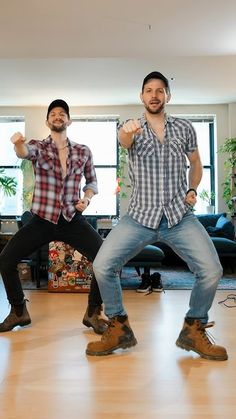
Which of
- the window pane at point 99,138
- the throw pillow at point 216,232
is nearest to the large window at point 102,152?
the window pane at point 99,138

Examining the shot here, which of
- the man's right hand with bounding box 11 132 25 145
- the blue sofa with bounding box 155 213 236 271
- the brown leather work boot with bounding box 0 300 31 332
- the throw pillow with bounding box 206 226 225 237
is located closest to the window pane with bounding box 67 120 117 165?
the blue sofa with bounding box 155 213 236 271

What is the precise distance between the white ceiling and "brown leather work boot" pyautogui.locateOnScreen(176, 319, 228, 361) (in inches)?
107

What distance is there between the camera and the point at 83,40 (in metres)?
4.59

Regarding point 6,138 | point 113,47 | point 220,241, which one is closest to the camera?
point 113,47

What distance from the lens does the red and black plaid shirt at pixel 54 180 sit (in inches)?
107

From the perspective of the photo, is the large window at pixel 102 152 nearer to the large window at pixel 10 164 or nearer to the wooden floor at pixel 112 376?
the large window at pixel 10 164

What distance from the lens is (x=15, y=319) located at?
2898 mm

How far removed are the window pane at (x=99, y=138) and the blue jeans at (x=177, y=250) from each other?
603cm

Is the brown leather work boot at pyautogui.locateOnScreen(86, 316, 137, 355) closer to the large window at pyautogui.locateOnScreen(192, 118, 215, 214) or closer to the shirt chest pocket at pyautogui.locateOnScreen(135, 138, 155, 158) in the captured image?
the shirt chest pocket at pyautogui.locateOnScreen(135, 138, 155, 158)

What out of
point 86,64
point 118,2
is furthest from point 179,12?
point 86,64

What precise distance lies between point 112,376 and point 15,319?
108 centimetres

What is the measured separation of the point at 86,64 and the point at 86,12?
1734 mm

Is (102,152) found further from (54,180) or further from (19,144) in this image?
(19,144)

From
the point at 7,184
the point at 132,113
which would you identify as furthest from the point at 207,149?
the point at 7,184
